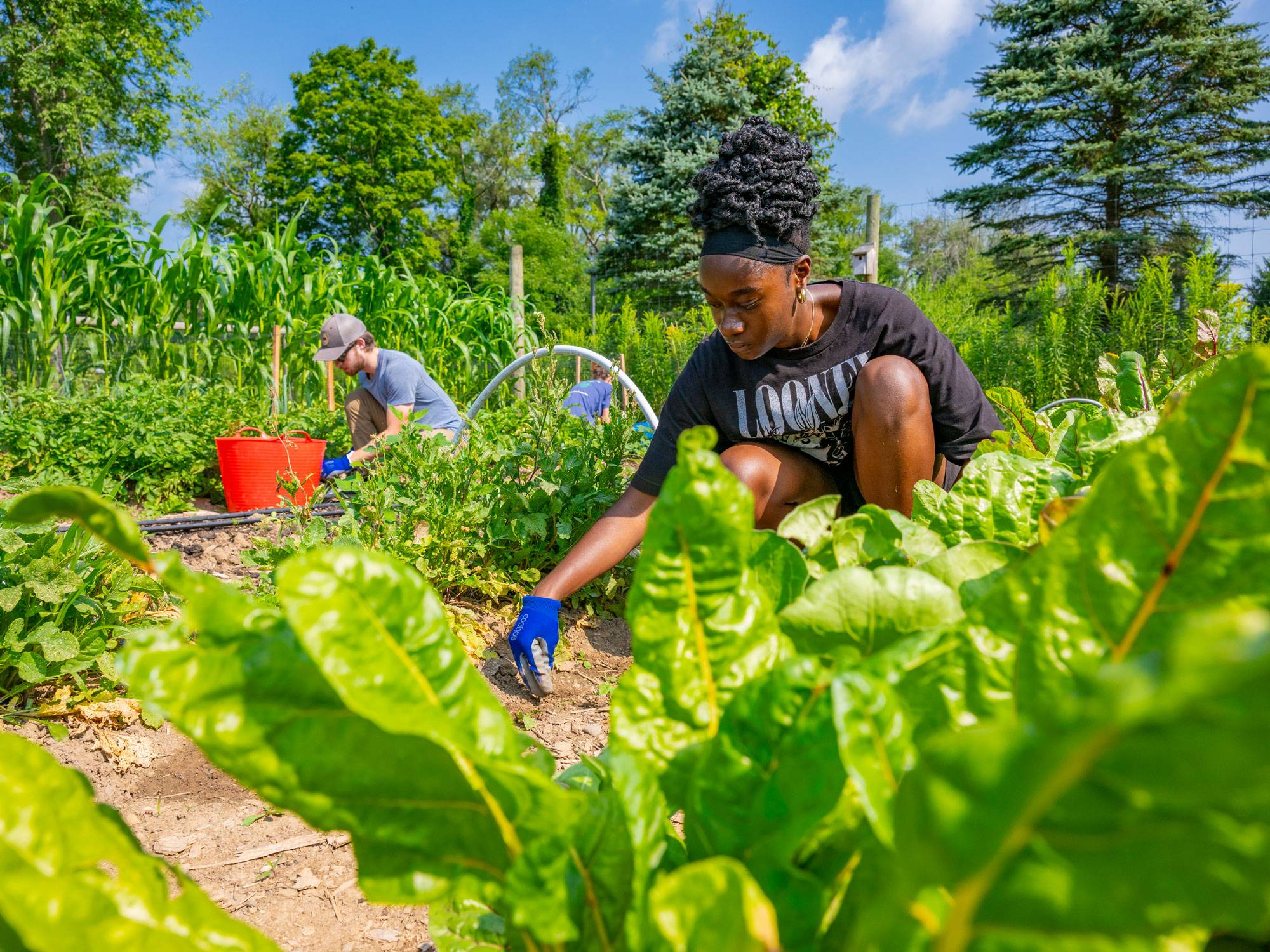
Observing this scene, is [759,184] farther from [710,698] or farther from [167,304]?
[167,304]

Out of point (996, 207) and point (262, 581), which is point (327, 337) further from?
point (996, 207)

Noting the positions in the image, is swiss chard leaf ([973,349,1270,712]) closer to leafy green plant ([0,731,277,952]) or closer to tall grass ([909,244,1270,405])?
leafy green plant ([0,731,277,952])

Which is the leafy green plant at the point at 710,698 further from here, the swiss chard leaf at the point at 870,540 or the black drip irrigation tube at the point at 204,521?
the black drip irrigation tube at the point at 204,521

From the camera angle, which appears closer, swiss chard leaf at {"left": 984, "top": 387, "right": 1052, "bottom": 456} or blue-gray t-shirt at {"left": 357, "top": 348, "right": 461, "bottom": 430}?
swiss chard leaf at {"left": 984, "top": 387, "right": 1052, "bottom": 456}

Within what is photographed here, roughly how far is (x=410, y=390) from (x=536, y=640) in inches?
131

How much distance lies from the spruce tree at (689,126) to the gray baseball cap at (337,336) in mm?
12434

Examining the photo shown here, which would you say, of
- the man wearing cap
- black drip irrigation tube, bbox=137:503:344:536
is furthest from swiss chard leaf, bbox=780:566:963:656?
the man wearing cap

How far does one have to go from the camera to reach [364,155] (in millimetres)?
27953

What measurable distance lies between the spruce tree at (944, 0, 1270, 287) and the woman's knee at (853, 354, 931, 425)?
1454 centimetres

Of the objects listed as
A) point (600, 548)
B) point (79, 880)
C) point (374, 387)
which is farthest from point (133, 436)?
point (79, 880)

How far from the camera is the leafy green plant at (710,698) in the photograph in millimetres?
347

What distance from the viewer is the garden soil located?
1.46 m

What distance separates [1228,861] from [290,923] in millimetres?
1684

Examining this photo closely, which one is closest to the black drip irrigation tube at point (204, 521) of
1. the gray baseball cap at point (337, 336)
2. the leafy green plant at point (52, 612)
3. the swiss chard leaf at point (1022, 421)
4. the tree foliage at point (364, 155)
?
the gray baseball cap at point (337, 336)
